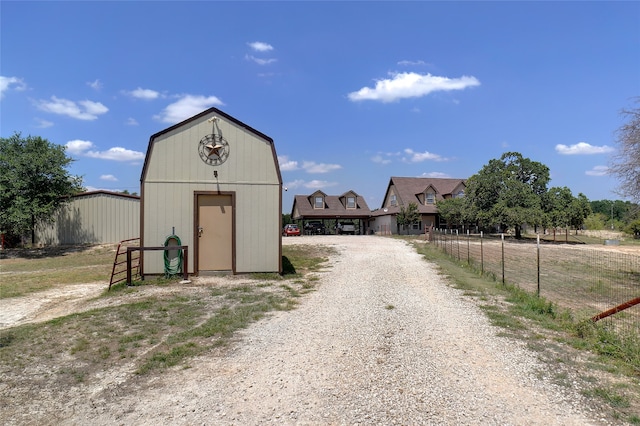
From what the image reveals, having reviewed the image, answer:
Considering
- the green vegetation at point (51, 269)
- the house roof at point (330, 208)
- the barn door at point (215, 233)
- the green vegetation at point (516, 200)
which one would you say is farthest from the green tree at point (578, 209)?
the green vegetation at point (51, 269)

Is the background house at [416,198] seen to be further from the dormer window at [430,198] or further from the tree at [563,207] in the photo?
the tree at [563,207]

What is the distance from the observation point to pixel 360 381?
13.9 feet

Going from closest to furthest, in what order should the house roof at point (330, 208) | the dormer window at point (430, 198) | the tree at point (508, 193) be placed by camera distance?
the tree at point (508, 193)
the dormer window at point (430, 198)
the house roof at point (330, 208)

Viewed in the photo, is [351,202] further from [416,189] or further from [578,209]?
[578,209]

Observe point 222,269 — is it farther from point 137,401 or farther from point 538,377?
point 538,377

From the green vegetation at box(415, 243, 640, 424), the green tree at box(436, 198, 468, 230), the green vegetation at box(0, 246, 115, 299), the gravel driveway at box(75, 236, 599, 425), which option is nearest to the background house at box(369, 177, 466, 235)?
the green tree at box(436, 198, 468, 230)

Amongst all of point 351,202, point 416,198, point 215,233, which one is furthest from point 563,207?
point 215,233

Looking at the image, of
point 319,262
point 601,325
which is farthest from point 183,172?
point 601,325

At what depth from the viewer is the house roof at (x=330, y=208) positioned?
4475cm

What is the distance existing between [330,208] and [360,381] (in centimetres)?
4236

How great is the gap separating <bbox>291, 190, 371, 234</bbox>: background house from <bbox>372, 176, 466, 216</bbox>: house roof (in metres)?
2.59

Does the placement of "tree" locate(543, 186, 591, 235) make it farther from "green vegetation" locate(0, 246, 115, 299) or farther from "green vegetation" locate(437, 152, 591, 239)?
"green vegetation" locate(0, 246, 115, 299)

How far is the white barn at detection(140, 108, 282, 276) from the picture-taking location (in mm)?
11633

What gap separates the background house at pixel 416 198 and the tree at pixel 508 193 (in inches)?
191
